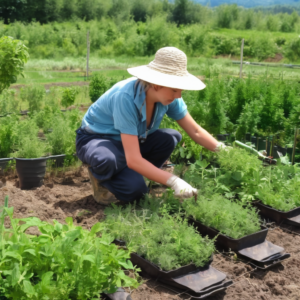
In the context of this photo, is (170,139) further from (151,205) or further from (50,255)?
(50,255)

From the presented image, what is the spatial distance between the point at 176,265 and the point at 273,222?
45.1 inches

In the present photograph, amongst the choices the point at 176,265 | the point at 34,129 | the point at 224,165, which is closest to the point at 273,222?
the point at 224,165

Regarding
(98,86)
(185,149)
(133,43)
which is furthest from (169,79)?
(133,43)

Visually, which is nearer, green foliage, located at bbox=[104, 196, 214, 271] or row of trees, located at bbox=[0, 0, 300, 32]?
green foliage, located at bbox=[104, 196, 214, 271]

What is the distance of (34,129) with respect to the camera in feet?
13.5

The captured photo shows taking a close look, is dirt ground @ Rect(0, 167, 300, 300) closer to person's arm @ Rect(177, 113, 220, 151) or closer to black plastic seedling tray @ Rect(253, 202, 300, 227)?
black plastic seedling tray @ Rect(253, 202, 300, 227)

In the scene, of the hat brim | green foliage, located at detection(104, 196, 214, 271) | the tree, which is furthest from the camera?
the tree

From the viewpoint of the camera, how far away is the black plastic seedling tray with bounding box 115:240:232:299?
2.19 m

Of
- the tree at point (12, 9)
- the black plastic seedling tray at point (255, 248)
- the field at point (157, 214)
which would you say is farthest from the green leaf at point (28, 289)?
the tree at point (12, 9)

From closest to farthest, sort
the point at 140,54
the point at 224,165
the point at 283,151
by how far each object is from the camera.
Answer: the point at 224,165 → the point at 283,151 → the point at 140,54

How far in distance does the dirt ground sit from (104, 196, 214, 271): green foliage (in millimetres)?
173

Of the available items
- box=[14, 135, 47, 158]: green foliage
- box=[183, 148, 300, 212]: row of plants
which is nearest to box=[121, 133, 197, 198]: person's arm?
box=[183, 148, 300, 212]: row of plants

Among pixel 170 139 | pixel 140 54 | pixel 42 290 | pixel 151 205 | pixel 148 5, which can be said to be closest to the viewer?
pixel 42 290

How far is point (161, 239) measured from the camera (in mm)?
2434
